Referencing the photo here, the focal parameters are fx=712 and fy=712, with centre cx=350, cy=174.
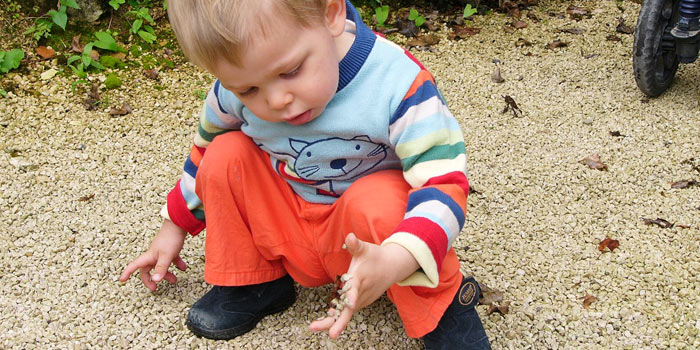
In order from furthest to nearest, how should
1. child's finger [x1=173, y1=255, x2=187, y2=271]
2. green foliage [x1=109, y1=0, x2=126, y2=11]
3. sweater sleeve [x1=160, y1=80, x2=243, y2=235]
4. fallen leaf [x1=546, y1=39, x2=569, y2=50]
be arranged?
fallen leaf [x1=546, y1=39, x2=569, y2=50] < green foliage [x1=109, y1=0, x2=126, y2=11] < child's finger [x1=173, y1=255, x2=187, y2=271] < sweater sleeve [x1=160, y1=80, x2=243, y2=235]

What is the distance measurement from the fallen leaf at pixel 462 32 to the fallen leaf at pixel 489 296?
2.03 meters

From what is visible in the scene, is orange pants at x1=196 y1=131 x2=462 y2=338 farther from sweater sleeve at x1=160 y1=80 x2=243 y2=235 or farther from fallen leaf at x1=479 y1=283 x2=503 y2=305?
fallen leaf at x1=479 y1=283 x2=503 y2=305

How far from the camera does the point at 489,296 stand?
2162mm

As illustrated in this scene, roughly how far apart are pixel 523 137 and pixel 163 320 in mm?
1686

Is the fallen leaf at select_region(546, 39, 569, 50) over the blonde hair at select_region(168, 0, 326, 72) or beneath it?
beneath

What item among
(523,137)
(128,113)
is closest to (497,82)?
(523,137)

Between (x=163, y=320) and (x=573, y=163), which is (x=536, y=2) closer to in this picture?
(x=573, y=163)

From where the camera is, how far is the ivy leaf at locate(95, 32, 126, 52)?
3539mm

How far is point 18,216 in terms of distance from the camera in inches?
102

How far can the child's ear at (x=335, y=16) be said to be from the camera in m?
1.56

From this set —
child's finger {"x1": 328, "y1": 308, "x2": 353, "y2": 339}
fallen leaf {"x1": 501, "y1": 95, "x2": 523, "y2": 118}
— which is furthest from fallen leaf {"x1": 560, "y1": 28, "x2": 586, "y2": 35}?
child's finger {"x1": 328, "y1": 308, "x2": 353, "y2": 339}

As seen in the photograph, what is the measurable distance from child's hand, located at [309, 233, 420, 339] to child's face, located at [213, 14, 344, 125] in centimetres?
36

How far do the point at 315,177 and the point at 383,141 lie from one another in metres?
0.23

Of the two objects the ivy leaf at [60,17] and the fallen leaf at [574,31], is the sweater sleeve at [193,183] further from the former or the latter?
the fallen leaf at [574,31]
